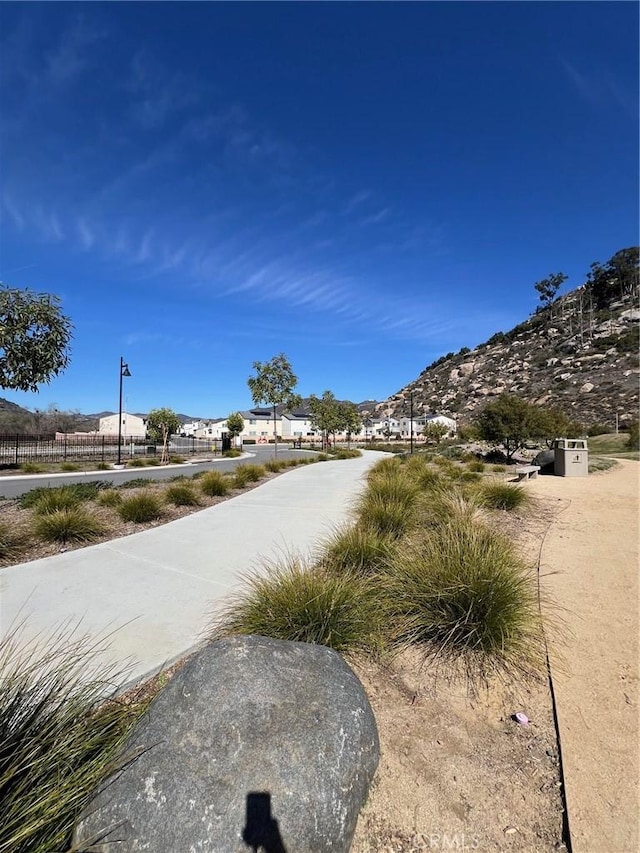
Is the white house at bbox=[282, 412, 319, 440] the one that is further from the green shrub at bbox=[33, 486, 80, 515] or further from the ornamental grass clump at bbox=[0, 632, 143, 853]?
the ornamental grass clump at bbox=[0, 632, 143, 853]

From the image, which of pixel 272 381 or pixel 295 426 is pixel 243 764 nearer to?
pixel 272 381

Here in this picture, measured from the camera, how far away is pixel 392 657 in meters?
3.26

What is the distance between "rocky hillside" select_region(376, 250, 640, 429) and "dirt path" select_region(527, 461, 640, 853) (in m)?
45.7

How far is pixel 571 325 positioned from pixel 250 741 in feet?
323

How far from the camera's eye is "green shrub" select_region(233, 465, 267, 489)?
41.9 ft

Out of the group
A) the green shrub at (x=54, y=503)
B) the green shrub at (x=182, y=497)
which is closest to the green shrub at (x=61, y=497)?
the green shrub at (x=54, y=503)

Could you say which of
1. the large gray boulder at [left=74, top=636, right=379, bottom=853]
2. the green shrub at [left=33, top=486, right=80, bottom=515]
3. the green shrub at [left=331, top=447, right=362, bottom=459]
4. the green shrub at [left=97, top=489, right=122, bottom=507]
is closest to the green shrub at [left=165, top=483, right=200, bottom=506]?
the green shrub at [left=97, top=489, right=122, bottom=507]

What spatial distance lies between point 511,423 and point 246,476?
630 inches

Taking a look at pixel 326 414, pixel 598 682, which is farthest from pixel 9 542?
pixel 326 414

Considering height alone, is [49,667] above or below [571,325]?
below

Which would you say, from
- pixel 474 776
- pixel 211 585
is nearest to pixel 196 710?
pixel 474 776

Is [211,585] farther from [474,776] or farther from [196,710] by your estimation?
[474,776]

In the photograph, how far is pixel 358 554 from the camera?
4859mm

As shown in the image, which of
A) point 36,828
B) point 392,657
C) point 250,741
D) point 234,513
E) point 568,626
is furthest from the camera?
point 234,513
